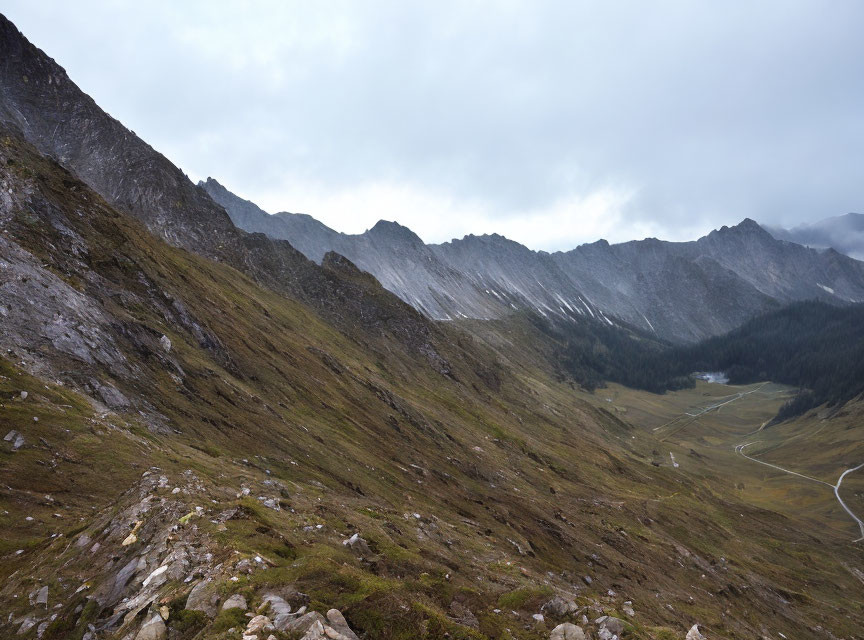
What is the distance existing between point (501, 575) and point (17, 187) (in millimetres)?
64808

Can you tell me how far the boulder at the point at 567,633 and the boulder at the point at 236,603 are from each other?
11.6 metres

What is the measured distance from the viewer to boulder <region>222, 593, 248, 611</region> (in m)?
14.0

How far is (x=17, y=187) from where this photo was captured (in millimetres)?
52281

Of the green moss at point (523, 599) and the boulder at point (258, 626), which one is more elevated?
the boulder at point (258, 626)

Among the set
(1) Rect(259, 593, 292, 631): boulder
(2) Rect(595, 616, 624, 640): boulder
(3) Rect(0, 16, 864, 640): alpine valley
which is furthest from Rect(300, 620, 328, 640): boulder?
(2) Rect(595, 616, 624, 640): boulder

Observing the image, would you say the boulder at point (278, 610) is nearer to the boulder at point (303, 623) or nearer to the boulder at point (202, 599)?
the boulder at point (303, 623)

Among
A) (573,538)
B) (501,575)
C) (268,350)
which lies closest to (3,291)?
(268,350)

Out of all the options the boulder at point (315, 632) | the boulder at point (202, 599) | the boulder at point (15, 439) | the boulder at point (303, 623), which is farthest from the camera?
the boulder at point (15, 439)

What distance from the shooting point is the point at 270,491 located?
32.4 meters

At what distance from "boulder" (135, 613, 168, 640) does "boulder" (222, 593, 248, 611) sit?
164 cm

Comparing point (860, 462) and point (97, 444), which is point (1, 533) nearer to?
point (97, 444)

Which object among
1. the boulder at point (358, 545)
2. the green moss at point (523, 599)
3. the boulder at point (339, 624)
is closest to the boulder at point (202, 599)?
the boulder at point (339, 624)

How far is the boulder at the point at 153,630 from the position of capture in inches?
520

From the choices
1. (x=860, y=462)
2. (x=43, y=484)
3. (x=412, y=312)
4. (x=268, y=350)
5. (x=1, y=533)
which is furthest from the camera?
(x=860, y=462)
